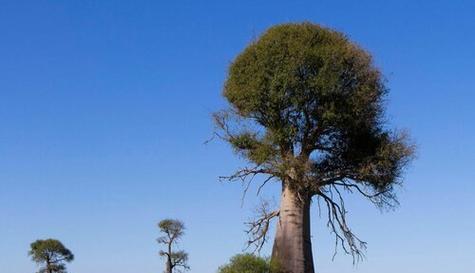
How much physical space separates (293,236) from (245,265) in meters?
2.24

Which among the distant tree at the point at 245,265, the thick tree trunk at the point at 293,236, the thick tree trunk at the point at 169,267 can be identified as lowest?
the distant tree at the point at 245,265

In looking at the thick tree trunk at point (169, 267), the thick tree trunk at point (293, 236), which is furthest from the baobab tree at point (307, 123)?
the thick tree trunk at point (169, 267)

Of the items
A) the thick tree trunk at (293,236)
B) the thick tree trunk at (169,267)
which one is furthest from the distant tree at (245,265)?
the thick tree trunk at (169,267)

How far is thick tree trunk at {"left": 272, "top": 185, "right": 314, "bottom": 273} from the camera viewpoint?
23516mm

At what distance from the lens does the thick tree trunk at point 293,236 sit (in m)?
23.5

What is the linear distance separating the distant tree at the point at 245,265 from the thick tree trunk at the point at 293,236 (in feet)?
2.89

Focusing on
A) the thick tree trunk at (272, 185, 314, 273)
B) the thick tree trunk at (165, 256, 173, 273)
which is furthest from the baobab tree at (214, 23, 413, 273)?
the thick tree trunk at (165, 256, 173, 273)

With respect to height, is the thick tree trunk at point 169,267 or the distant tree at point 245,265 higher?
the thick tree trunk at point 169,267

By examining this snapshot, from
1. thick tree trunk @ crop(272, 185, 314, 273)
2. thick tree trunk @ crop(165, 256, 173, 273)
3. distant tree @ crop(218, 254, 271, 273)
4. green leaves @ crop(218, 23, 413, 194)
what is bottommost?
distant tree @ crop(218, 254, 271, 273)

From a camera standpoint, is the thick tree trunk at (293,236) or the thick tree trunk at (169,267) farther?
the thick tree trunk at (169,267)

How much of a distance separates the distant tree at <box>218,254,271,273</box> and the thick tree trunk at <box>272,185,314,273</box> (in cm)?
88

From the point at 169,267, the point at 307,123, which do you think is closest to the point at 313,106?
the point at 307,123

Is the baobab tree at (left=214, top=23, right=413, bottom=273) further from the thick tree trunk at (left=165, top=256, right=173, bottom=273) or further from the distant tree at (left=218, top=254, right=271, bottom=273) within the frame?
the thick tree trunk at (left=165, top=256, right=173, bottom=273)

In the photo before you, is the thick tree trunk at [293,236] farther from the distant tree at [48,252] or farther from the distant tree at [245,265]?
the distant tree at [48,252]
